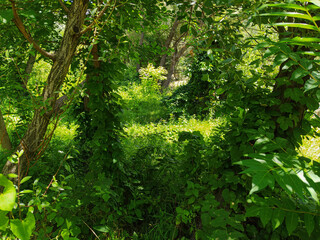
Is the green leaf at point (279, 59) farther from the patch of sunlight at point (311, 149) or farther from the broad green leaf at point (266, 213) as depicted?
the patch of sunlight at point (311, 149)

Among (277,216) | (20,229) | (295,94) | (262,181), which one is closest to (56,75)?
(20,229)

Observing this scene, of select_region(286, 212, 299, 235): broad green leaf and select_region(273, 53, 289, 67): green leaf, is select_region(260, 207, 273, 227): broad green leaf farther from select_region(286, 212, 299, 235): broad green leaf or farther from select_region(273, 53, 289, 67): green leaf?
select_region(273, 53, 289, 67): green leaf

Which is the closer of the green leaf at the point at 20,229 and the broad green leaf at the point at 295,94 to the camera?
the green leaf at the point at 20,229

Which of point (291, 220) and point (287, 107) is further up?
point (287, 107)

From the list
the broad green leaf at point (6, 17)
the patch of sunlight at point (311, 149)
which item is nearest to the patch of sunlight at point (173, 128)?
the patch of sunlight at point (311, 149)

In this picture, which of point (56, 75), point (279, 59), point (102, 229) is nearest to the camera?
point (279, 59)

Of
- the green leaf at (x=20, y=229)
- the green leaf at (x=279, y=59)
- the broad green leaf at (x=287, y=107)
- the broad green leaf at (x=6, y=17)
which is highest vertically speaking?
the broad green leaf at (x=6, y=17)

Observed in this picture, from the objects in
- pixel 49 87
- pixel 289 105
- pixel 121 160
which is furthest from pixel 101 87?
pixel 289 105

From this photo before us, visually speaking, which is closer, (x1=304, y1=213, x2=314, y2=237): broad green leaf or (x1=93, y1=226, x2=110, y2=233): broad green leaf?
(x1=304, y1=213, x2=314, y2=237): broad green leaf

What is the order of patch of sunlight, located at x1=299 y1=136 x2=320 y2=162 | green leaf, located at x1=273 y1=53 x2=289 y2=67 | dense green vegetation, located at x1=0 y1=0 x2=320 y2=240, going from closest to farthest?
green leaf, located at x1=273 y1=53 x2=289 y2=67, dense green vegetation, located at x1=0 y1=0 x2=320 y2=240, patch of sunlight, located at x1=299 y1=136 x2=320 y2=162

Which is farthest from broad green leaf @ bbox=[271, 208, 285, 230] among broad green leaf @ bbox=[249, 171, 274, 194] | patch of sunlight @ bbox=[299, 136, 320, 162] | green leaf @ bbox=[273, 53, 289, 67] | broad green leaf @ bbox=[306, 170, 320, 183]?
patch of sunlight @ bbox=[299, 136, 320, 162]

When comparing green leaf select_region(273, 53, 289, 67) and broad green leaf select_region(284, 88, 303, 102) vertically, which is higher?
green leaf select_region(273, 53, 289, 67)

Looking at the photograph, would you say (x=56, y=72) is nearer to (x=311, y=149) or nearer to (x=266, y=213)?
(x=266, y=213)

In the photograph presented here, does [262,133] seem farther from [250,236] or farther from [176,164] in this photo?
[176,164]
